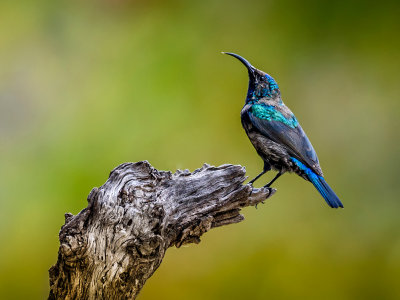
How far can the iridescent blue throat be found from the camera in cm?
467

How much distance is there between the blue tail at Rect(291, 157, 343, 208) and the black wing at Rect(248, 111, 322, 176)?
40 mm

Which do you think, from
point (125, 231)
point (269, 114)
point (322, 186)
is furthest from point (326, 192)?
Answer: point (125, 231)

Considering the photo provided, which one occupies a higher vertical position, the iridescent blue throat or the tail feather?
the iridescent blue throat

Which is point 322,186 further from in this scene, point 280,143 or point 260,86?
point 260,86

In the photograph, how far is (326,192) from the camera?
4.26m

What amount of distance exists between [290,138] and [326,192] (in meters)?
0.60

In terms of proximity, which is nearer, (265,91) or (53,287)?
(53,287)

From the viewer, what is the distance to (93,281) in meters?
3.22

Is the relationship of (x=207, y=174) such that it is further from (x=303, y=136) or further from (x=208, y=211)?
(x=303, y=136)

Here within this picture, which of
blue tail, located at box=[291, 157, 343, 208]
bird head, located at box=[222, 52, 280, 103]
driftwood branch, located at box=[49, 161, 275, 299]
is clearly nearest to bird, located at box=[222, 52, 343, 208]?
blue tail, located at box=[291, 157, 343, 208]

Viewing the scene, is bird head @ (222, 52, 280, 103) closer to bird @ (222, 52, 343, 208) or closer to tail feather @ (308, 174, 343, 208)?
bird @ (222, 52, 343, 208)

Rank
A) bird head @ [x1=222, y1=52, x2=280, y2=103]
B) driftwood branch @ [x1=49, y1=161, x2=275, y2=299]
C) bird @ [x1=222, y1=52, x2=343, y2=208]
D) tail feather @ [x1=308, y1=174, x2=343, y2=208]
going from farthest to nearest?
1. bird head @ [x1=222, y1=52, x2=280, y2=103]
2. bird @ [x1=222, y1=52, x2=343, y2=208]
3. tail feather @ [x1=308, y1=174, x2=343, y2=208]
4. driftwood branch @ [x1=49, y1=161, x2=275, y2=299]

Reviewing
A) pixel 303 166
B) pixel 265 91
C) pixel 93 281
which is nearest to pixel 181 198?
pixel 93 281

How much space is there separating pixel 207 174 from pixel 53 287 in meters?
1.31
